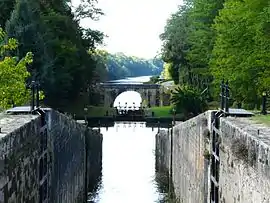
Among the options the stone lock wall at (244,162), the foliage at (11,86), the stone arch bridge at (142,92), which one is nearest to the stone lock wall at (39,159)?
the foliage at (11,86)

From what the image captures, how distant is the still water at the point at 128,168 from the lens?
28714mm

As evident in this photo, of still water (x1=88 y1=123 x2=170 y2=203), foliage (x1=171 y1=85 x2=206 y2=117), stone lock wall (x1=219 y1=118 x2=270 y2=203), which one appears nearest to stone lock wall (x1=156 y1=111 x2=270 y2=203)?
stone lock wall (x1=219 y1=118 x2=270 y2=203)

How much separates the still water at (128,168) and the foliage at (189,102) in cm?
394

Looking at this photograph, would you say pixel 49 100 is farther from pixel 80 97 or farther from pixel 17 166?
pixel 17 166

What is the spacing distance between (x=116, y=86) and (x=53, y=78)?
134 feet

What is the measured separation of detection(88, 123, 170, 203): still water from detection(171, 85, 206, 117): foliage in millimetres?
3945

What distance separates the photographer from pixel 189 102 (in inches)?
2256

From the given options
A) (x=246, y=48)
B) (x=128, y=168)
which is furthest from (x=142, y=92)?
(x=246, y=48)

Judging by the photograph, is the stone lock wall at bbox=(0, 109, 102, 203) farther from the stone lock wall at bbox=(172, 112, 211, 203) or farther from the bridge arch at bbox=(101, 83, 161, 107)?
the bridge arch at bbox=(101, 83, 161, 107)

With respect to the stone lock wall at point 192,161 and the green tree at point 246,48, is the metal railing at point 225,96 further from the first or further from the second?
the green tree at point 246,48

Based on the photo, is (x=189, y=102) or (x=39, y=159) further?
(x=189, y=102)

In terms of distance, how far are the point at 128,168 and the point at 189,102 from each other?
20565 mm

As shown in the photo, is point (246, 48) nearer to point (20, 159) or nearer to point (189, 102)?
point (20, 159)

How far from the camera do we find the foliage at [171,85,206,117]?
56.4 meters
